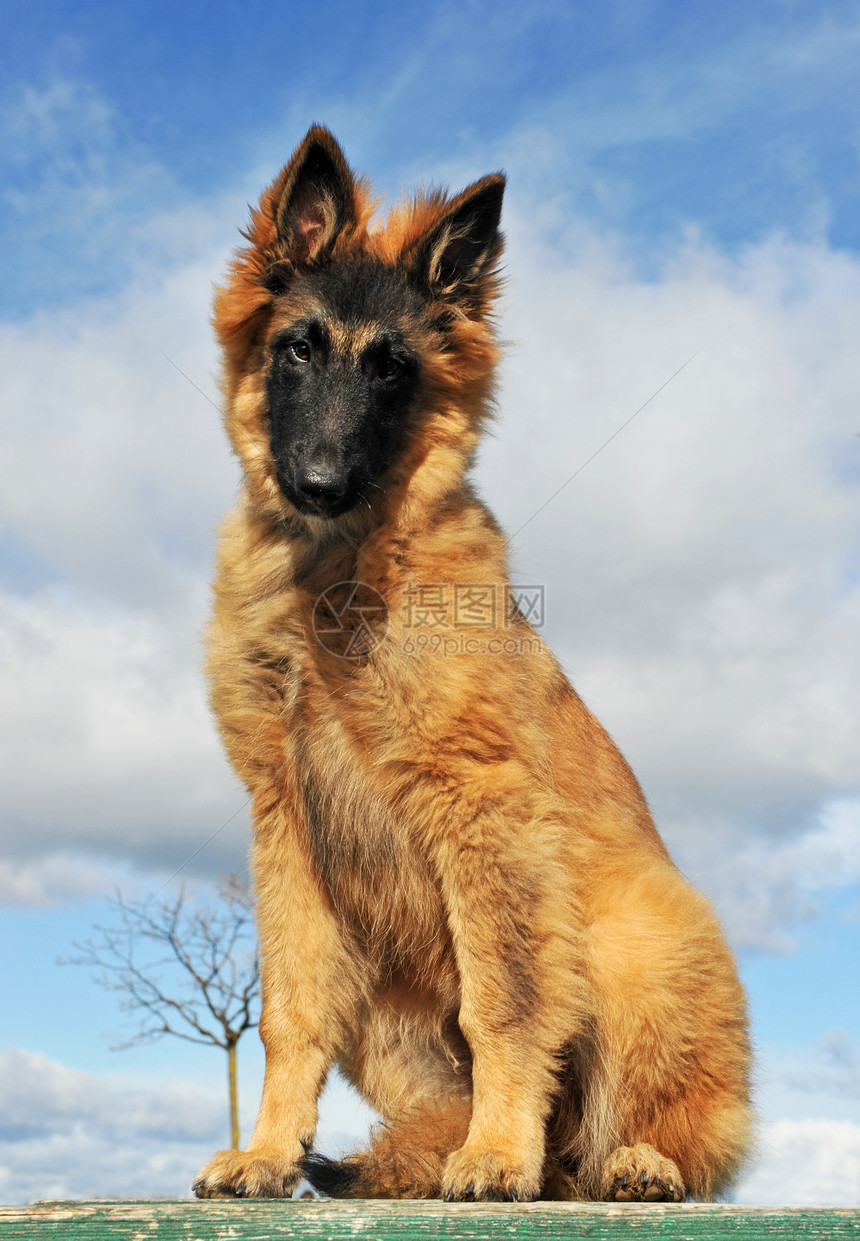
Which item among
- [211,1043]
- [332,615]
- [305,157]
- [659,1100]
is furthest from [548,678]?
[211,1043]

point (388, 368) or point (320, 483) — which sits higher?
point (388, 368)

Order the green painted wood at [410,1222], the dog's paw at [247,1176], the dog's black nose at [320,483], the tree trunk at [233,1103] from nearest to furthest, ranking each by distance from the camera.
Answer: the green painted wood at [410,1222]
the dog's paw at [247,1176]
the dog's black nose at [320,483]
the tree trunk at [233,1103]

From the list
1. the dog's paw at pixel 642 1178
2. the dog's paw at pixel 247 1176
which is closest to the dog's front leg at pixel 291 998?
the dog's paw at pixel 247 1176

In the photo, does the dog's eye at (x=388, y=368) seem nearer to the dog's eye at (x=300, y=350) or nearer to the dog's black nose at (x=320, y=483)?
the dog's eye at (x=300, y=350)

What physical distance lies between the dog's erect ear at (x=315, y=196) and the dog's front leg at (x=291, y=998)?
2.91 m

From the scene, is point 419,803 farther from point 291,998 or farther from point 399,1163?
point 399,1163

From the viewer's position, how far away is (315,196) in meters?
5.46

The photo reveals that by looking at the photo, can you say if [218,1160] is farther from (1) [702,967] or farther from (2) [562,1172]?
(1) [702,967]

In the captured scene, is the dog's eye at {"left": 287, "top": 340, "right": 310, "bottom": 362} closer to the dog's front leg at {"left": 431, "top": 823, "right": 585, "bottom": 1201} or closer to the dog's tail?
the dog's front leg at {"left": 431, "top": 823, "right": 585, "bottom": 1201}

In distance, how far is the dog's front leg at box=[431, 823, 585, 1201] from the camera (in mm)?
4055

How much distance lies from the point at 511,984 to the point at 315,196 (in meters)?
4.06

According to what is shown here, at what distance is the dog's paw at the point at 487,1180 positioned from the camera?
3832mm

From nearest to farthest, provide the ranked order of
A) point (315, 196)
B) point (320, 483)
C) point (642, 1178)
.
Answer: point (642, 1178) → point (320, 483) → point (315, 196)

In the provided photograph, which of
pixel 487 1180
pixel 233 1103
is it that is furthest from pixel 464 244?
pixel 233 1103
